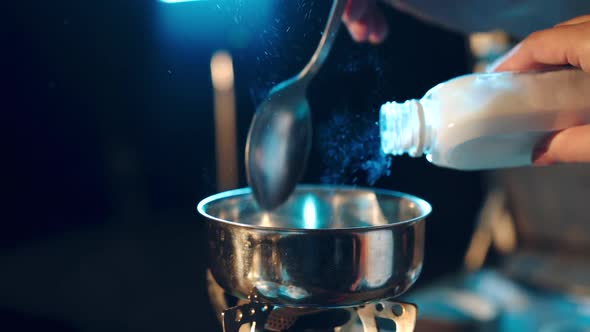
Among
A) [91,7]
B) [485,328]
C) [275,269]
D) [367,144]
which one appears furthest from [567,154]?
[91,7]

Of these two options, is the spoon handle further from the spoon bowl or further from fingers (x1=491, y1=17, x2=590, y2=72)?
fingers (x1=491, y1=17, x2=590, y2=72)

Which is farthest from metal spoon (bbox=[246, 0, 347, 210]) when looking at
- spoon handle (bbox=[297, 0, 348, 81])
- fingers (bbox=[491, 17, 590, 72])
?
fingers (bbox=[491, 17, 590, 72])

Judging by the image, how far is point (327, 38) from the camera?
51cm

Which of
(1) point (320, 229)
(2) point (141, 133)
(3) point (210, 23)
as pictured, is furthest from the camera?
(2) point (141, 133)

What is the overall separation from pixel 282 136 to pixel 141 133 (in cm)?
92

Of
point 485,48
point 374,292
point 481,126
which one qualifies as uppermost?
point 485,48

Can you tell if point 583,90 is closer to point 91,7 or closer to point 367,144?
point 367,144

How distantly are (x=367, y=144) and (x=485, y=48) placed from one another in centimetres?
68

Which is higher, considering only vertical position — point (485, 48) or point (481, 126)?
point (485, 48)

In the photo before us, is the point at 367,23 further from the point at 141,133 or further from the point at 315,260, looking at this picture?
the point at 141,133

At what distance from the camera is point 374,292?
1.24ft

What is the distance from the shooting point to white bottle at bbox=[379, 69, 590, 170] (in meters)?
0.47

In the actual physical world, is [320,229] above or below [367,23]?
below

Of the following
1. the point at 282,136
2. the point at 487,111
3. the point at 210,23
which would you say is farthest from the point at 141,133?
the point at 487,111
